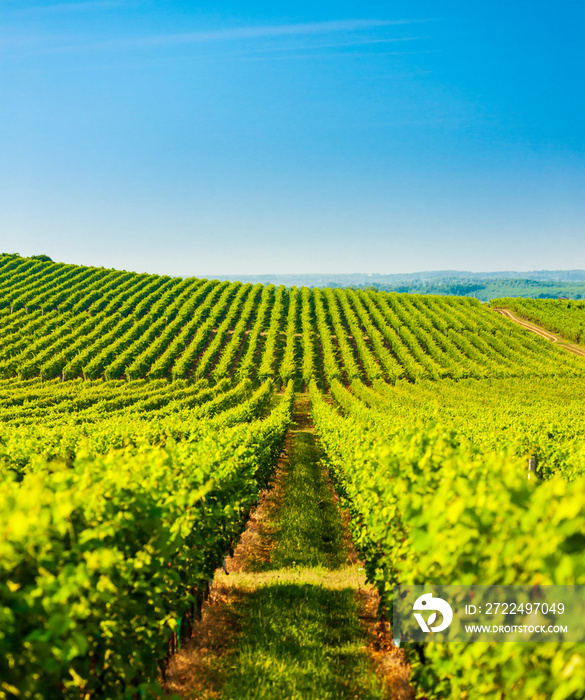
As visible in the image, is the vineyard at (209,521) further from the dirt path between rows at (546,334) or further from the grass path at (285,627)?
the dirt path between rows at (546,334)

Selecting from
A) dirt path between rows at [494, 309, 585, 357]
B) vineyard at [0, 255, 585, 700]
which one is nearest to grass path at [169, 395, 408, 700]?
vineyard at [0, 255, 585, 700]

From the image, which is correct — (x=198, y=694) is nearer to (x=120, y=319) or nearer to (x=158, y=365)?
(x=158, y=365)

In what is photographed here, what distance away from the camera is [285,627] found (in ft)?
20.0

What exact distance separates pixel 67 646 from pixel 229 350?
50217 millimetres

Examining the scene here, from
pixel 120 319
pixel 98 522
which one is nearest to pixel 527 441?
pixel 98 522

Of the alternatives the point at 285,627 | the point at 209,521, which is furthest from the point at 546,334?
the point at 209,521

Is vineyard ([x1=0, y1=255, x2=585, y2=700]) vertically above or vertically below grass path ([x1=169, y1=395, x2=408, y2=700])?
above

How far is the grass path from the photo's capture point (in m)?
5.00

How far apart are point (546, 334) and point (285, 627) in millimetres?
72320

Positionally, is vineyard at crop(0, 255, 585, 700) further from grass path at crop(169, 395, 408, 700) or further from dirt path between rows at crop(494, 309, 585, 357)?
dirt path between rows at crop(494, 309, 585, 357)

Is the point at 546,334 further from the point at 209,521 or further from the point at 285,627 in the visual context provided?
the point at 209,521

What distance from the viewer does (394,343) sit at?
55688 mm

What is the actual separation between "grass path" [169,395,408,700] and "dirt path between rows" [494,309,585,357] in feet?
200

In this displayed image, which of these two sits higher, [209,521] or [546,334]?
[546,334]
